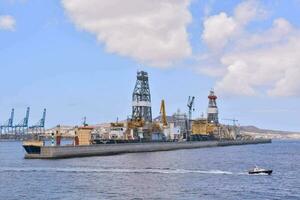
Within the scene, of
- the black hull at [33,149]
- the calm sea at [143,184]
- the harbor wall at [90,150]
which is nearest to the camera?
the calm sea at [143,184]

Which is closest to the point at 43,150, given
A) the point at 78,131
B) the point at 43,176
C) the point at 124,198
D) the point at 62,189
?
the point at 78,131

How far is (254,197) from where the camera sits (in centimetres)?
6406

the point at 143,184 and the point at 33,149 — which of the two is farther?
the point at 33,149

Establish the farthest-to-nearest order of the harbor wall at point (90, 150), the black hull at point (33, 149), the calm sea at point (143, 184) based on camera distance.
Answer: the black hull at point (33, 149) < the harbor wall at point (90, 150) < the calm sea at point (143, 184)

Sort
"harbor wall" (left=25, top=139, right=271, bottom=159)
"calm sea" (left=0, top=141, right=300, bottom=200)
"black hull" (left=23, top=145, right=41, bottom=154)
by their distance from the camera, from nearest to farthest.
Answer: "calm sea" (left=0, top=141, right=300, bottom=200)
"harbor wall" (left=25, top=139, right=271, bottom=159)
"black hull" (left=23, top=145, right=41, bottom=154)

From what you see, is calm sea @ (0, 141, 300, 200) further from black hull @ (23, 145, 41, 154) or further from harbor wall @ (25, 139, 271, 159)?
black hull @ (23, 145, 41, 154)

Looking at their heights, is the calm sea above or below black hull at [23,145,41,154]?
below

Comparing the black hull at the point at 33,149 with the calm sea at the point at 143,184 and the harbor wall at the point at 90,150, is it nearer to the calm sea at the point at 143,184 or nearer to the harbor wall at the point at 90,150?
the harbor wall at the point at 90,150

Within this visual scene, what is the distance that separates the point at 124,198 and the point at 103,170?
1387 inches

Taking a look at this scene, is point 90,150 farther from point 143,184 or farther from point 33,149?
point 143,184

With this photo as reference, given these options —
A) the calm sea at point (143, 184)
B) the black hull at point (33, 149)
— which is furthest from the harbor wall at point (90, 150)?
the calm sea at point (143, 184)

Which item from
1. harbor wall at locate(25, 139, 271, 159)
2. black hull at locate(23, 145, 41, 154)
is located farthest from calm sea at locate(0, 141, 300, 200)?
black hull at locate(23, 145, 41, 154)

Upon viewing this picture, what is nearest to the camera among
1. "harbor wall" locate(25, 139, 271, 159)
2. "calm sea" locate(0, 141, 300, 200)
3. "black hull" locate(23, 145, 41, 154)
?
"calm sea" locate(0, 141, 300, 200)

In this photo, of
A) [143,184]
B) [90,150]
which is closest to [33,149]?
[90,150]
